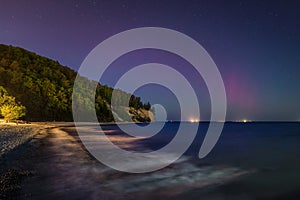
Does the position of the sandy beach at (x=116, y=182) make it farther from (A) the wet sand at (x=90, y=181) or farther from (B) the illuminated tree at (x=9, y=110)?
(B) the illuminated tree at (x=9, y=110)

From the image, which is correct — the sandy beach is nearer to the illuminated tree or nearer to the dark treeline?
the illuminated tree

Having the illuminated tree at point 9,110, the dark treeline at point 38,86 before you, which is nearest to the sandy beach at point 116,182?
the illuminated tree at point 9,110

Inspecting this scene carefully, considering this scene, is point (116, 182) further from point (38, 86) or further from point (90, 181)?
point (38, 86)

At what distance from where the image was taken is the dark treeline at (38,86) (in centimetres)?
9075

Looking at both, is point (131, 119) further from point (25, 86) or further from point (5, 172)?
point (5, 172)

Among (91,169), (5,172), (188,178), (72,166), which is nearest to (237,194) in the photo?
(188,178)

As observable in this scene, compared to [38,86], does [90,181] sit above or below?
below

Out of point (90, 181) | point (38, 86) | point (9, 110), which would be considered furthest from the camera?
point (38, 86)

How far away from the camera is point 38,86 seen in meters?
102

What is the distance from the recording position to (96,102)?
462 feet

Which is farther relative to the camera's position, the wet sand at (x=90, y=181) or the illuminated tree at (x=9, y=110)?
the illuminated tree at (x=9, y=110)

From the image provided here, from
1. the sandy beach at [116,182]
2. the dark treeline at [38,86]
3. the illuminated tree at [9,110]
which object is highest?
the dark treeline at [38,86]

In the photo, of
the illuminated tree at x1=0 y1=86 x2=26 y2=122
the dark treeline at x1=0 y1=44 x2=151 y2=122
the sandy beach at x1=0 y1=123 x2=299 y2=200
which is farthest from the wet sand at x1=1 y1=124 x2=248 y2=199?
the dark treeline at x1=0 y1=44 x2=151 y2=122

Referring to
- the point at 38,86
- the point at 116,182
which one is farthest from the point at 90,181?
the point at 38,86
